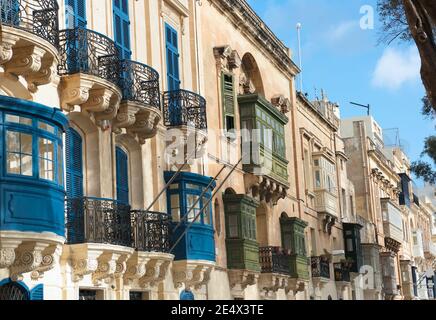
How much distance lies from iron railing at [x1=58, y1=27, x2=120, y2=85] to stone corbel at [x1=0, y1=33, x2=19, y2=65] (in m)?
2.36

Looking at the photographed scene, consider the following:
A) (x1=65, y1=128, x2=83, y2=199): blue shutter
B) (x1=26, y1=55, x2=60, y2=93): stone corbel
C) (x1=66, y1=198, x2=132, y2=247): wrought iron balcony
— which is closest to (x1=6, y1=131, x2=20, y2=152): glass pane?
(x1=26, y1=55, x2=60, y2=93): stone corbel

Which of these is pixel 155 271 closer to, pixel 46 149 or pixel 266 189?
pixel 46 149

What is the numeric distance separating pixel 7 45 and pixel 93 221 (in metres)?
4.12

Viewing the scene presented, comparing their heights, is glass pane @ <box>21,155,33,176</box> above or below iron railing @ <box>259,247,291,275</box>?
above

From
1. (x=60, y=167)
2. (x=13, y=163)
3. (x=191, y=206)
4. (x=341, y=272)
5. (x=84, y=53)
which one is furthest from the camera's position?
(x=341, y=272)

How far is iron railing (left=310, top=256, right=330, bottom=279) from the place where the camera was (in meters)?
35.5

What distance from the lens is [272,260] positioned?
29.3 m

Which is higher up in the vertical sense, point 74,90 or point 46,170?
point 74,90

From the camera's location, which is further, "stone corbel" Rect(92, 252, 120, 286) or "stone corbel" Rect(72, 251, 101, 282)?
"stone corbel" Rect(92, 252, 120, 286)

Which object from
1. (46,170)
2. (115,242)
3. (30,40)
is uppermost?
(30,40)

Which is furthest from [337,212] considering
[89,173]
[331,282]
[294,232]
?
[89,173]

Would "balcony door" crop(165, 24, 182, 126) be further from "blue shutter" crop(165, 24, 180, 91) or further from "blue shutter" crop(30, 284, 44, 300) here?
"blue shutter" crop(30, 284, 44, 300)

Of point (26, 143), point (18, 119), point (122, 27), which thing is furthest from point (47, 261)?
point (122, 27)
